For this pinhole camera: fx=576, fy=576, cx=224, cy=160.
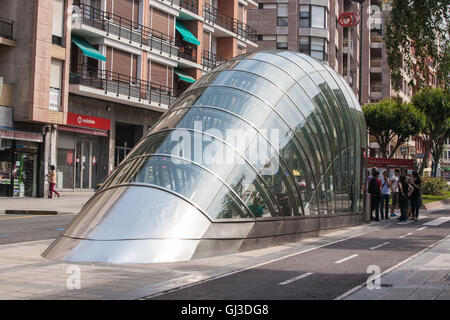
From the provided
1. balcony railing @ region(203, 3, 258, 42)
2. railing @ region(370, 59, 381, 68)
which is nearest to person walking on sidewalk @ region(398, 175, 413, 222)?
balcony railing @ region(203, 3, 258, 42)

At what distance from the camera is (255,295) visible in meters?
6.56

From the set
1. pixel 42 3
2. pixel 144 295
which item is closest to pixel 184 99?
pixel 144 295

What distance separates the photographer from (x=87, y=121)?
3125 cm

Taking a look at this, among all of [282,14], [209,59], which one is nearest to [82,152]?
[209,59]

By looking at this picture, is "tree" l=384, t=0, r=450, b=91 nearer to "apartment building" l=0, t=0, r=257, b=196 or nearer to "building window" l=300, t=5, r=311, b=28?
"apartment building" l=0, t=0, r=257, b=196

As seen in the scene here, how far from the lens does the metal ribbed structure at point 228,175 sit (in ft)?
30.1

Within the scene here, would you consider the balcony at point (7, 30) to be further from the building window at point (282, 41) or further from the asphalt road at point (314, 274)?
the building window at point (282, 41)

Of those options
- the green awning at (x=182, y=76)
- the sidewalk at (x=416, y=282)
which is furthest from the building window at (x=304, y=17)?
the sidewalk at (x=416, y=282)

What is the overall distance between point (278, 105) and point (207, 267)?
4.81 metres

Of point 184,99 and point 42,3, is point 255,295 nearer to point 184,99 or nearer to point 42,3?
point 184,99

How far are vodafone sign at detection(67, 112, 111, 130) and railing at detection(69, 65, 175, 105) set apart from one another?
174 cm

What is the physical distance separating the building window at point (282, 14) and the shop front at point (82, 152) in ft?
95.1

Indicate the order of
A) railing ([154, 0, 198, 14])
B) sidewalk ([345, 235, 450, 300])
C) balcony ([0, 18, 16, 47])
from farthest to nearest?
1. railing ([154, 0, 198, 14])
2. balcony ([0, 18, 16, 47])
3. sidewalk ([345, 235, 450, 300])

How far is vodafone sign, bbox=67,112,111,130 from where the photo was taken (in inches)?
1198
